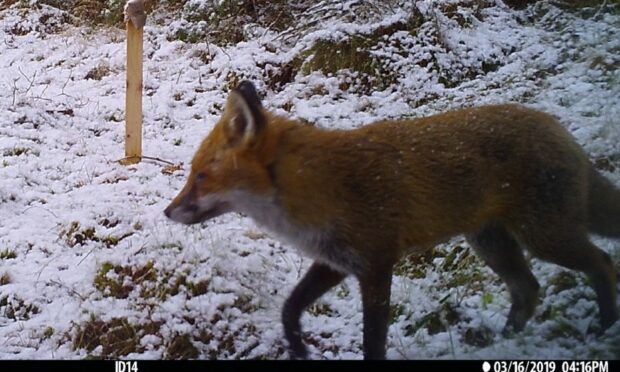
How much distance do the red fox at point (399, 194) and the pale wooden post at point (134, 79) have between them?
11.0ft

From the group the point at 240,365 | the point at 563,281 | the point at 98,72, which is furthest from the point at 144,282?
the point at 98,72

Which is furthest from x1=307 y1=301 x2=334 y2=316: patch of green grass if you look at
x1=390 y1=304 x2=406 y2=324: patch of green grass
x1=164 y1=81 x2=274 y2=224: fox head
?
x1=164 y1=81 x2=274 y2=224: fox head

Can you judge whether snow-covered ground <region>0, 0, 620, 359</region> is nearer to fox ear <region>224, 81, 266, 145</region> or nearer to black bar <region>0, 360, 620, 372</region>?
black bar <region>0, 360, 620, 372</region>

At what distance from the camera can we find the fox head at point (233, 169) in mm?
3854

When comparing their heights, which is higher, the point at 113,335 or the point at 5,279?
the point at 5,279

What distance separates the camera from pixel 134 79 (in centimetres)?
714

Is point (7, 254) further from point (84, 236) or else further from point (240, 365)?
point (240, 365)

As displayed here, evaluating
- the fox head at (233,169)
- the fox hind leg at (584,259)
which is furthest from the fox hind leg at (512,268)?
the fox head at (233,169)

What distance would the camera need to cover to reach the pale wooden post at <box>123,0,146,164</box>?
6.98m

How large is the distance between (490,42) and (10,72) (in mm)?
6279

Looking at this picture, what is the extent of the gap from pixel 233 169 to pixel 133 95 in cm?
369

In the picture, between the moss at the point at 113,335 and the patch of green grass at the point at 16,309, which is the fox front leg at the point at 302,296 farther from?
the patch of green grass at the point at 16,309

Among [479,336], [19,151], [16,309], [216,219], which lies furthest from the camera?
[19,151]

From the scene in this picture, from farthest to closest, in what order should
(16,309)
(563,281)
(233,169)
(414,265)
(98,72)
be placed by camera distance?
(98,72) < (414,265) < (16,309) < (563,281) < (233,169)
